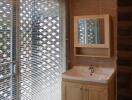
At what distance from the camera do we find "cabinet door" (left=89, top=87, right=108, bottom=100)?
2.49 meters

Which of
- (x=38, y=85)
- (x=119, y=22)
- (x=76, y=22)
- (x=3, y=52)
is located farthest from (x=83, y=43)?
(x=119, y=22)

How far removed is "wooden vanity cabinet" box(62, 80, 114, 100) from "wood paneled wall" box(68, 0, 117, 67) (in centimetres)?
57

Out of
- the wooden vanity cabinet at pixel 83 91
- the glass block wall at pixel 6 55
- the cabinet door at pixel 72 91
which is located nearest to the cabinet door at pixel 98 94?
the wooden vanity cabinet at pixel 83 91

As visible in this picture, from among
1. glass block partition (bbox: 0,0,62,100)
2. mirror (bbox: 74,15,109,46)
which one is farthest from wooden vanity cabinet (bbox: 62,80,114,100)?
mirror (bbox: 74,15,109,46)

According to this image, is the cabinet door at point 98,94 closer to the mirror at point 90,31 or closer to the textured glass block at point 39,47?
the textured glass block at point 39,47

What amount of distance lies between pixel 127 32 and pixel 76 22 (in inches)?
79.2

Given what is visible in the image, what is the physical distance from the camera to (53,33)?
287 cm

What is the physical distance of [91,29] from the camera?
2.94 m

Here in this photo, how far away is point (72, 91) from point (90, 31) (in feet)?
3.22

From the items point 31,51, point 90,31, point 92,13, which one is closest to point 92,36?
point 90,31

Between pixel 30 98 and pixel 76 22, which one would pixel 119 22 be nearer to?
pixel 30 98

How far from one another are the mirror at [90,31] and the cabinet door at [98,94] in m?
0.76

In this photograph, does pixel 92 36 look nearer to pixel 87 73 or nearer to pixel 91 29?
pixel 91 29

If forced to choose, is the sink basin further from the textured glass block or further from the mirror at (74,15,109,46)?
the mirror at (74,15,109,46)
